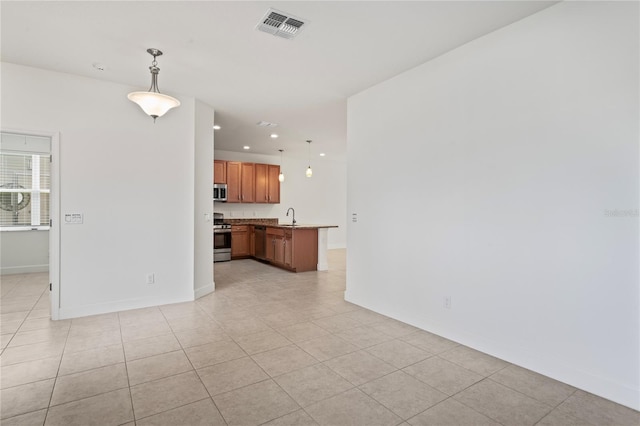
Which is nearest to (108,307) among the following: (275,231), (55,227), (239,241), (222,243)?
(55,227)

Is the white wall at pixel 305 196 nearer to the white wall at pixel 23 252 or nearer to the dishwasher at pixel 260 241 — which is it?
the dishwasher at pixel 260 241

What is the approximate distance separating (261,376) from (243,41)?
289cm

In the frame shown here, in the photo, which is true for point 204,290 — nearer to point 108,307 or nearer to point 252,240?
point 108,307

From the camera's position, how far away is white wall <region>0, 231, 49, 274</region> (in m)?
6.15

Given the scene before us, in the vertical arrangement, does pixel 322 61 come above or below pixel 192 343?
above

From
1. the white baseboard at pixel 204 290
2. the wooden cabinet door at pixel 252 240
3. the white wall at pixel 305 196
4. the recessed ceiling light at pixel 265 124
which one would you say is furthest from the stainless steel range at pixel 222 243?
the recessed ceiling light at pixel 265 124

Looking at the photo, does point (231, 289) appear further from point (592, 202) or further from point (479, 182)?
point (592, 202)

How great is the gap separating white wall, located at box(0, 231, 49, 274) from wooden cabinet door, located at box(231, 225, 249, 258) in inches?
142

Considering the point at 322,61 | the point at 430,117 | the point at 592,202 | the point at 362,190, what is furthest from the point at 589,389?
the point at 322,61

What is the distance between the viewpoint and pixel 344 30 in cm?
285

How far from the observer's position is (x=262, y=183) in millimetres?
8766

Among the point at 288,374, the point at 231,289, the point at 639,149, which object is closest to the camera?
the point at 639,149

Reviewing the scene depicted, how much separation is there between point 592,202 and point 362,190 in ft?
8.12

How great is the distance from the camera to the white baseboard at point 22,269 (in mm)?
6168
